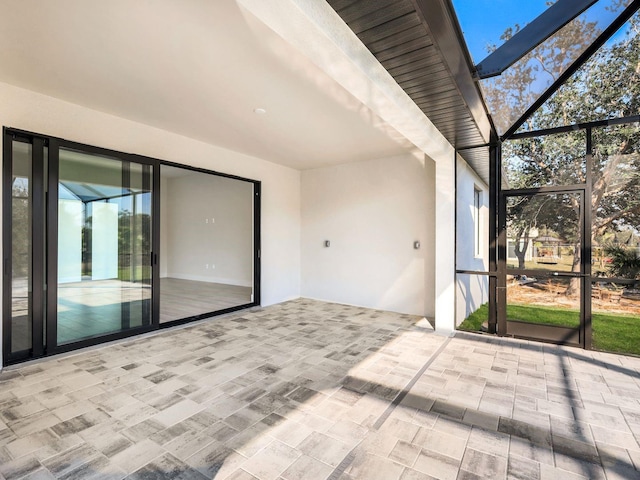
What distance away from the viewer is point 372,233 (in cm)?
618

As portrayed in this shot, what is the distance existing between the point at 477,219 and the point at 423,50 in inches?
158

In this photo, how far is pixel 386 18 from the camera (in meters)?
1.87

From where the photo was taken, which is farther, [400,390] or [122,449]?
[400,390]

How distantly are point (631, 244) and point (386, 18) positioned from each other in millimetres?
3878

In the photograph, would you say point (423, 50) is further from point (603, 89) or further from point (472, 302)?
point (472, 302)

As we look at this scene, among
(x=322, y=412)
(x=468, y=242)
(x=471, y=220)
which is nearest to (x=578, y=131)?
(x=471, y=220)

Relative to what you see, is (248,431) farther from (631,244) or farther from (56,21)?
(631,244)

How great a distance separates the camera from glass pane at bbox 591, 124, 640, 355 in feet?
12.1

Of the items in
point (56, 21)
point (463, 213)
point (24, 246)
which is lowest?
point (24, 246)

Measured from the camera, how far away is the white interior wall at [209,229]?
28.9ft

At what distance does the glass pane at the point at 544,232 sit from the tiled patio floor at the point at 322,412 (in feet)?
3.51

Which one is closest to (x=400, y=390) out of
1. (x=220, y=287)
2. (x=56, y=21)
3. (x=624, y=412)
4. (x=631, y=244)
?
(x=624, y=412)

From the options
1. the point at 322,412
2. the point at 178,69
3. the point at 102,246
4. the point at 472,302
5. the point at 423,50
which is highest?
the point at 178,69

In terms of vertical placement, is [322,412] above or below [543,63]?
below
